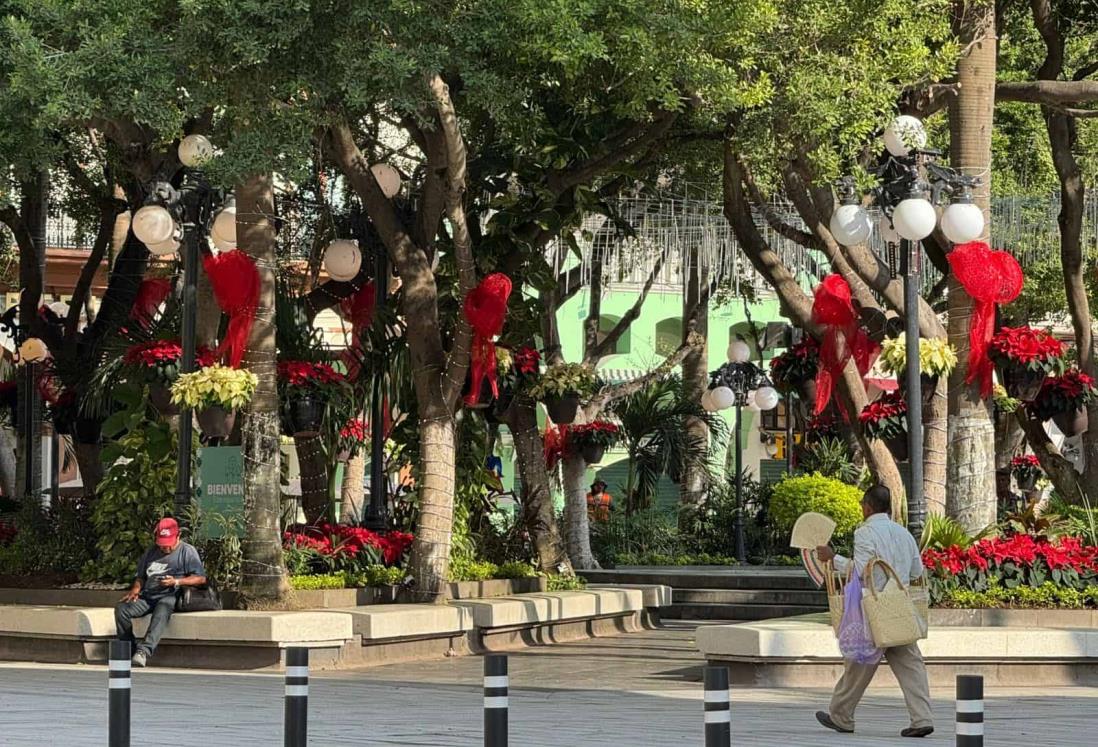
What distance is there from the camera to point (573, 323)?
5488cm

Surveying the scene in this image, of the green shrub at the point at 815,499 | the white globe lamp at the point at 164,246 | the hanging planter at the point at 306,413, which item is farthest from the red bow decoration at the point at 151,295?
the green shrub at the point at 815,499

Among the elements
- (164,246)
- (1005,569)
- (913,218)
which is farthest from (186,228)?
(1005,569)

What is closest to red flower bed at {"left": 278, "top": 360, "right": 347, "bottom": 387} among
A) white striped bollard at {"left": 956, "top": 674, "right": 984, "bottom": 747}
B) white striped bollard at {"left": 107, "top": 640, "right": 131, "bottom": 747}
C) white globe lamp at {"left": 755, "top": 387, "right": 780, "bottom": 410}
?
white striped bollard at {"left": 107, "top": 640, "right": 131, "bottom": 747}

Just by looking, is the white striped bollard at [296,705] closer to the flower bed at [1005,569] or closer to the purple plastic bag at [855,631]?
the purple plastic bag at [855,631]

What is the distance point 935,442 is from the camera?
58.0 ft

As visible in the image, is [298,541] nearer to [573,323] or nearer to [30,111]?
[30,111]

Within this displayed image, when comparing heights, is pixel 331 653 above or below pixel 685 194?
below

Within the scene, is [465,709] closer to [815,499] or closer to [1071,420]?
[1071,420]

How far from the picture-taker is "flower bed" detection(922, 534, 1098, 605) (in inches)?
662

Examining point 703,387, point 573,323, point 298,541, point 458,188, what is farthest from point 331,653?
point 573,323

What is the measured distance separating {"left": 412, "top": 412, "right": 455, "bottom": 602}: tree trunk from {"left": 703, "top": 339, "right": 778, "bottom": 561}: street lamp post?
14.1 metres

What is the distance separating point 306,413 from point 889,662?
8953 millimetres

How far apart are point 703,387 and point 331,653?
2099cm

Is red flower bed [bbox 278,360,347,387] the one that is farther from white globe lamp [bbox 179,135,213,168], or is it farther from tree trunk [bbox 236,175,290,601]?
white globe lamp [bbox 179,135,213,168]
